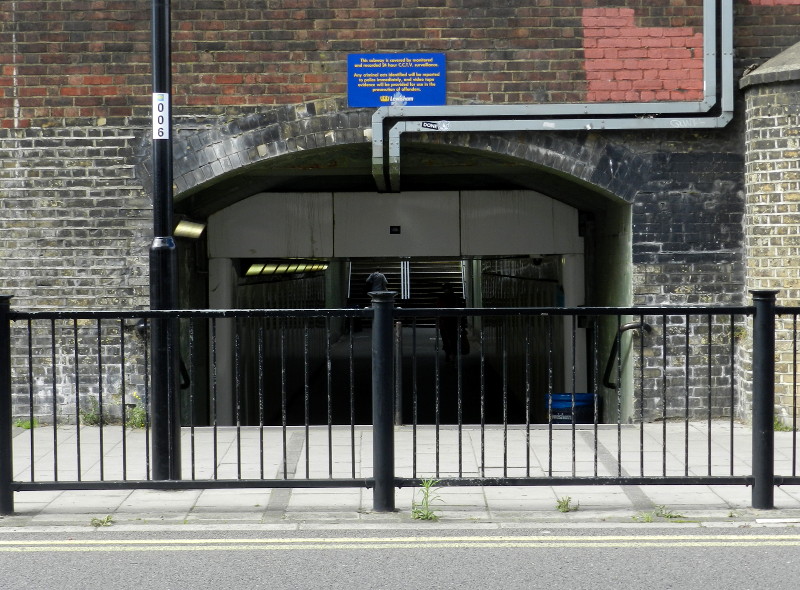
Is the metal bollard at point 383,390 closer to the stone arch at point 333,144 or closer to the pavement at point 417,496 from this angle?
the pavement at point 417,496

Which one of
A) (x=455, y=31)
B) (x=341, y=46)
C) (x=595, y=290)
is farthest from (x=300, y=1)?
(x=595, y=290)

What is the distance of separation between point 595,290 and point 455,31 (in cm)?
397

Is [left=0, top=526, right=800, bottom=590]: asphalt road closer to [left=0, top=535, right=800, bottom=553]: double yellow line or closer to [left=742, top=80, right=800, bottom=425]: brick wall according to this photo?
[left=0, top=535, right=800, bottom=553]: double yellow line

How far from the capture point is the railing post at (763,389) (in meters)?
6.20

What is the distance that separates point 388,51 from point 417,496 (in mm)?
4632

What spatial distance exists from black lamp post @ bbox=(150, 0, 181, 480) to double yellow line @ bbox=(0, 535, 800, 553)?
101 cm

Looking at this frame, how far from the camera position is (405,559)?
5.55 m

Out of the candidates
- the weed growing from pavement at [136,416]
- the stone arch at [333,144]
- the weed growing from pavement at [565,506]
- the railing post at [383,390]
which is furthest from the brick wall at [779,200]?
the weed growing from pavement at [136,416]

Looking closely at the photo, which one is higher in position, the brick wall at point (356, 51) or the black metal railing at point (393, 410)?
the brick wall at point (356, 51)

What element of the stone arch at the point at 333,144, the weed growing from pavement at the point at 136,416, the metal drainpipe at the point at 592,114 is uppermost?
the metal drainpipe at the point at 592,114

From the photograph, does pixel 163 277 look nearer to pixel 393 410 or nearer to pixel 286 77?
pixel 393 410

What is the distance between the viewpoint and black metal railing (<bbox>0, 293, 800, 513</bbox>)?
20.5ft

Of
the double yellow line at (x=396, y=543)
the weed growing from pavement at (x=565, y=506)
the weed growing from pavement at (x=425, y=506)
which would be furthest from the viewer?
the weed growing from pavement at (x=565, y=506)

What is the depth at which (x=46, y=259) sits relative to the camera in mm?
10016
